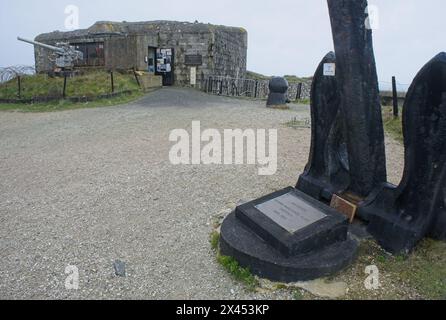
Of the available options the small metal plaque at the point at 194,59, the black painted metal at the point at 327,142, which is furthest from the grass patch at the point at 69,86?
the black painted metal at the point at 327,142

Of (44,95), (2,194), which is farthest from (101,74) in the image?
(2,194)

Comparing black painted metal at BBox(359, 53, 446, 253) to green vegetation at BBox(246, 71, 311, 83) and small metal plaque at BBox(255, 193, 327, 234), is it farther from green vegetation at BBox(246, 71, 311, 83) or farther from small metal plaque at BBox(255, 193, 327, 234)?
green vegetation at BBox(246, 71, 311, 83)

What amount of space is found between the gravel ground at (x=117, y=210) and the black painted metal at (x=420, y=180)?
1.15 m

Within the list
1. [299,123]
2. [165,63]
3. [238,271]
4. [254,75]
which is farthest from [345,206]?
[254,75]

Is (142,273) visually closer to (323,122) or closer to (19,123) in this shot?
(323,122)

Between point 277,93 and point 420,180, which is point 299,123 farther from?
point 420,180

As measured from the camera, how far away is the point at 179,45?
19781mm

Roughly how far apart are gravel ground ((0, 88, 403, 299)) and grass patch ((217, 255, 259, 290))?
0.06 metres

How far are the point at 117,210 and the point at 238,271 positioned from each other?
74.2 inches

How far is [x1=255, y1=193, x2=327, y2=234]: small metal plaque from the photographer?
9.06 ft

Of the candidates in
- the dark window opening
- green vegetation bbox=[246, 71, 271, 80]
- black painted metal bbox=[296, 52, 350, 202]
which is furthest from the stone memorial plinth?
green vegetation bbox=[246, 71, 271, 80]

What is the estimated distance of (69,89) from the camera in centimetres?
1485

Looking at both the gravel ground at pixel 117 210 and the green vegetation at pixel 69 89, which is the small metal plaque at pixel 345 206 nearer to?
the gravel ground at pixel 117 210

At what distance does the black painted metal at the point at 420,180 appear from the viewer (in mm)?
2500
